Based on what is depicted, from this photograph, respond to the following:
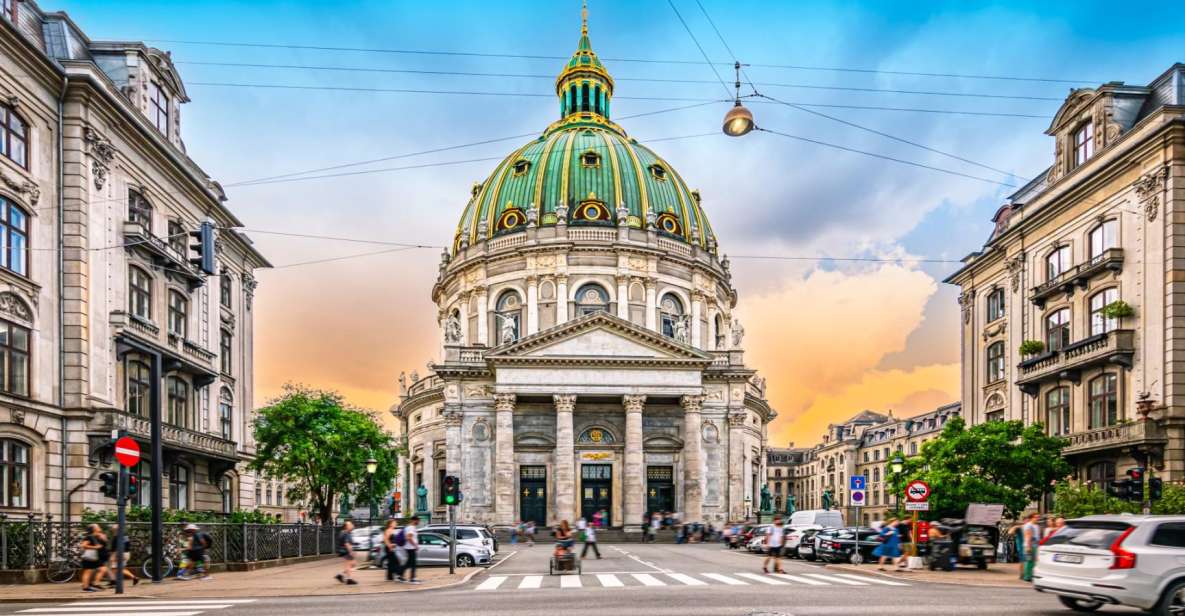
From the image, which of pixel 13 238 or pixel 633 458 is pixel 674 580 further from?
pixel 633 458

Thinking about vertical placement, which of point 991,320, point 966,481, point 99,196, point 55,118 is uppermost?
point 55,118

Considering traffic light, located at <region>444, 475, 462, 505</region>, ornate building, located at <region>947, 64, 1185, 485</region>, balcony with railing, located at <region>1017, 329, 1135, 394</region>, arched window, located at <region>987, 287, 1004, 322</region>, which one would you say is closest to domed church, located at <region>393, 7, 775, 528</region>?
arched window, located at <region>987, 287, 1004, 322</region>

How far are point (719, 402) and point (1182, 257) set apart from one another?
1564 inches

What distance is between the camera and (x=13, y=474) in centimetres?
3131

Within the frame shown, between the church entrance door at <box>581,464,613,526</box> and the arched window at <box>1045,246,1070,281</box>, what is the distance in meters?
34.4

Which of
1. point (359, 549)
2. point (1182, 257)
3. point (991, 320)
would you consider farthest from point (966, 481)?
point (359, 549)

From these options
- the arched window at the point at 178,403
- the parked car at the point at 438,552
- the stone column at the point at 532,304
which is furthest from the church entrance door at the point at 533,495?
the parked car at the point at 438,552

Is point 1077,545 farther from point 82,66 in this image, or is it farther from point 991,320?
point 991,320

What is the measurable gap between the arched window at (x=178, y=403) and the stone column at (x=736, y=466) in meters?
40.8

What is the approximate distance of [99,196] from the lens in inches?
1396

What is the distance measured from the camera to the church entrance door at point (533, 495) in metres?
73.3

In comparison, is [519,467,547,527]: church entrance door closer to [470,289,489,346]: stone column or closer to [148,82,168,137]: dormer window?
[470,289,489,346]: stone column

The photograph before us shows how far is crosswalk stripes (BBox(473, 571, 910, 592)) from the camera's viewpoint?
24719mm

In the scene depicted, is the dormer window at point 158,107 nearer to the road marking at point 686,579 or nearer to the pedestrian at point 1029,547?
the road marking at point 686,579
